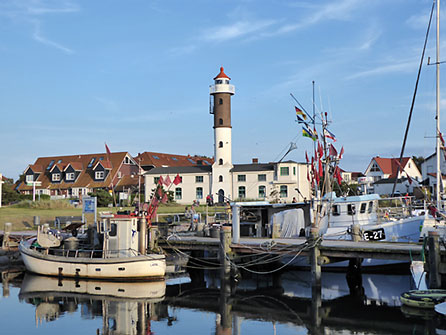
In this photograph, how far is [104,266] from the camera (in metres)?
26.0

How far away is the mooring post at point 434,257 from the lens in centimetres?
2064

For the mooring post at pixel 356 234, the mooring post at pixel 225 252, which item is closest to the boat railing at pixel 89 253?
the mooring post at pixel 225 252

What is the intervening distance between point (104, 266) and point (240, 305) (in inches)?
285

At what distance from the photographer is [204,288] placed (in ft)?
86.5

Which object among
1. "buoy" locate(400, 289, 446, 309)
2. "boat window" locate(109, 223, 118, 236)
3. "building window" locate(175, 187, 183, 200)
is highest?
"building window" locate(175, 187, 183, 200)

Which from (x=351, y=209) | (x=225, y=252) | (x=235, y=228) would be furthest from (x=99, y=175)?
(x=225, y=252)

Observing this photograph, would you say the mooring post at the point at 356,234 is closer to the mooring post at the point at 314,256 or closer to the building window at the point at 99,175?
the mooring post at the point at 314,256

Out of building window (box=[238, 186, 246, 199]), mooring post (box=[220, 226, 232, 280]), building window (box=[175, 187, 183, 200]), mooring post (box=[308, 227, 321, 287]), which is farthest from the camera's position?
building window (box=[175, 187, 183, 200])

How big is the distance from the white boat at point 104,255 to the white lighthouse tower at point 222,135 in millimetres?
44370

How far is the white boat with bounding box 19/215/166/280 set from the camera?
25750mm

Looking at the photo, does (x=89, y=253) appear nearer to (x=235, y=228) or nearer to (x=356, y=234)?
(x=235, y=228)

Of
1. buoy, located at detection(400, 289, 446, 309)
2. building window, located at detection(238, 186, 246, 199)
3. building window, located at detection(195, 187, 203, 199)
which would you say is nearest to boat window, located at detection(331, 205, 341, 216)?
buoy, located at detection(400, 289, 446, 309)

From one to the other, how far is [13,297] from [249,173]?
170ft

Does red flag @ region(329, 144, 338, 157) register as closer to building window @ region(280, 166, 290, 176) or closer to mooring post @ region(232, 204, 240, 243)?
mooring post @ region(232, 204, 240, 243)
